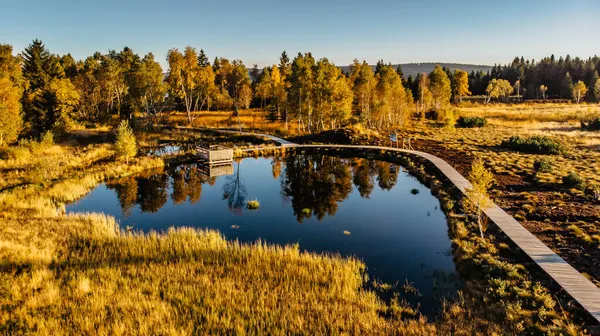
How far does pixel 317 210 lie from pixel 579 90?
105730 mm

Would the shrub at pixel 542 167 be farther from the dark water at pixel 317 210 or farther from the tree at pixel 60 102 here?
the tree at pixel 60 102

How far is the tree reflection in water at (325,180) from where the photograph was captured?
23.8 m

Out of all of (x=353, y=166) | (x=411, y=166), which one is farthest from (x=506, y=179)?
(x=353, y=166)

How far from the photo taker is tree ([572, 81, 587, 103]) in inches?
3693

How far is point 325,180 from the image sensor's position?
30453mm

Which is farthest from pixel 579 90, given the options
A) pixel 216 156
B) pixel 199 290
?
pixel 199 290

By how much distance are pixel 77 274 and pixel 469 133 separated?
53919 mm

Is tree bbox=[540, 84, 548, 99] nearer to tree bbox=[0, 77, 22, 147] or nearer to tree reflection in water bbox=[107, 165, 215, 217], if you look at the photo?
tree reflection in water bbox=[107, 165, 215, 217]

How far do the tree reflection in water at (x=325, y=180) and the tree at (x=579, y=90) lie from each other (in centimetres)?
9098

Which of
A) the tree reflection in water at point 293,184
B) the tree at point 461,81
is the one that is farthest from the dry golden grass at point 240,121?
the tree at point 461,81

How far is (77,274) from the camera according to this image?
11883 mm

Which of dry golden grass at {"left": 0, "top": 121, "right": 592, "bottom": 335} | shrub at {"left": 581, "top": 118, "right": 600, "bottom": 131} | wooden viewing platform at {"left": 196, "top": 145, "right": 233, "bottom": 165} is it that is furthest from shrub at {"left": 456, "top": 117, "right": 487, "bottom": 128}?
dry golden grass at {"left": 0, "top": 121, "right": 592, "bottom": 335}

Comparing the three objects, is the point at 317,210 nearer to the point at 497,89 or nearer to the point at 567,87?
the point at 497,89

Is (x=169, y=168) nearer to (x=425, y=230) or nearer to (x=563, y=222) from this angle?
(x=425, y=230)
